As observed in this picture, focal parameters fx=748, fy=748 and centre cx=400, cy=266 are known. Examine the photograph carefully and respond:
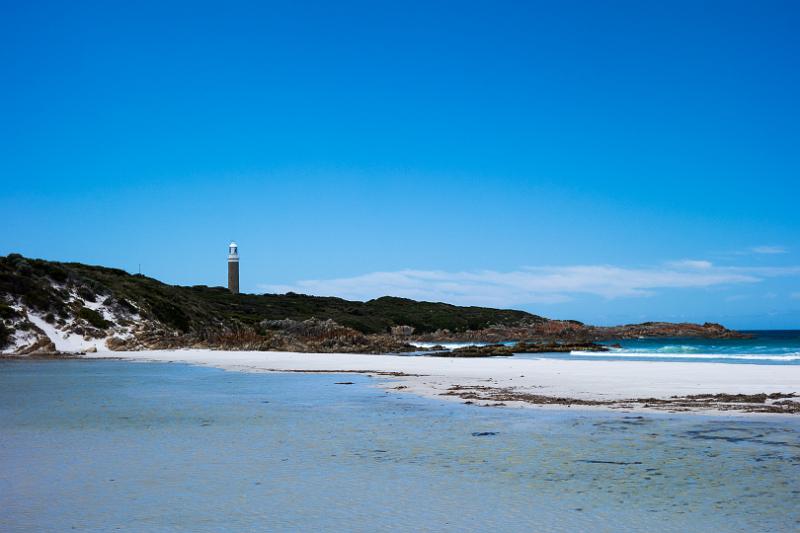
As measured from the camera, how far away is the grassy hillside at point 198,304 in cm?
4500

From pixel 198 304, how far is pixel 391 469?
60426 mm

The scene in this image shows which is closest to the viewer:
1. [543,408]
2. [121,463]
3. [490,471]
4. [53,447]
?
[490,471]

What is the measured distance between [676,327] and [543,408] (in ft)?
292

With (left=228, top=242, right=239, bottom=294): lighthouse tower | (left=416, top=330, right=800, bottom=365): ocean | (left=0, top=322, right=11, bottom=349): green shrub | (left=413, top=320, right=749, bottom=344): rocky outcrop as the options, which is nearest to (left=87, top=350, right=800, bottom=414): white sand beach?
(left=416, top=330, right=800, bottom=365): ocean

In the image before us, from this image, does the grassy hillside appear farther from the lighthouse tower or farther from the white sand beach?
the white sand beach

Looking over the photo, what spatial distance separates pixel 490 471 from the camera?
304 inches

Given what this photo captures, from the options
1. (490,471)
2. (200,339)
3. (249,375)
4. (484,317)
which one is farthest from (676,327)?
(490,471)

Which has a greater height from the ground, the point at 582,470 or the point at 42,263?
the point at 42,263

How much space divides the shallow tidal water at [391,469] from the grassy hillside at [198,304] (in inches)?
1322

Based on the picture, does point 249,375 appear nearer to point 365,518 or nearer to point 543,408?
point 543,408

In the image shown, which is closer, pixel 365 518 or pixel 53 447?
pixel 365 518

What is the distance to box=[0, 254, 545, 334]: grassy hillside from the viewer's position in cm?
4500

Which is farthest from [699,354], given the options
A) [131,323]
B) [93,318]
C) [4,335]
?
[4,335]

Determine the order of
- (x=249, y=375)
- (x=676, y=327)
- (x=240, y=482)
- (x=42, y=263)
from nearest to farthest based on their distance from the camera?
1. (x=240, y=482)
2. (x=249, y=375)
3. (x=42, y=263)
4. (x=676, y=327)
